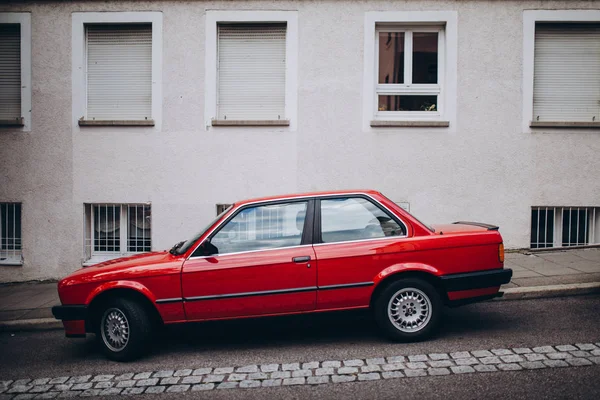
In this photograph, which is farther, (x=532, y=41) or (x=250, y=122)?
(x=250, y=122)

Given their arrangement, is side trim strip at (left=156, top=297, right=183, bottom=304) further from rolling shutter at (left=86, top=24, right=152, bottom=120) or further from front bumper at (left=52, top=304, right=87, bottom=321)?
rolling shutter at (left=86, top=24, right=152, bottom=120)

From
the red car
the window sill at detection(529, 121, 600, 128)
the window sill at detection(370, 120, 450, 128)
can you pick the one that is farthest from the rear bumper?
the window sill at detection(529, 121, 600, 128)

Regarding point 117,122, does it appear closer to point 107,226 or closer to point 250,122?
point 107,226

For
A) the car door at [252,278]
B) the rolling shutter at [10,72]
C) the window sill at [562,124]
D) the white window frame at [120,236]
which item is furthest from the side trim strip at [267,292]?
the rolling shutter at [10,72]

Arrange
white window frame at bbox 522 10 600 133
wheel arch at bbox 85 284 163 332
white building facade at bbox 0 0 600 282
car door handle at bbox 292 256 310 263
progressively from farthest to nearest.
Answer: white building facade at bbox 0 0 600 282
white window frame at bbox 522 10 600 133
wheel arch at bbox 85 284 163 332
car door handle at bbox 292 256 310 263

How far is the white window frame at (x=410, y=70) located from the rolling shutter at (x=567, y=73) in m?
1.58

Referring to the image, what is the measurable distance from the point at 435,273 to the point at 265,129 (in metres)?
5.13

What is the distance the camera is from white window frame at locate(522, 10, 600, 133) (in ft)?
31.0

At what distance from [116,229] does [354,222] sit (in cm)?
605

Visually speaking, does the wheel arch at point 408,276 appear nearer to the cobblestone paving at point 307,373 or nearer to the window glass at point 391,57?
the cobblestone paving at point 307,373

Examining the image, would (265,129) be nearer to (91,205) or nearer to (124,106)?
(124,106)

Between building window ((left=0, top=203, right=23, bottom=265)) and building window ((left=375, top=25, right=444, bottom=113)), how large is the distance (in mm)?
7191

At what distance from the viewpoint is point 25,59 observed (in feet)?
32.4

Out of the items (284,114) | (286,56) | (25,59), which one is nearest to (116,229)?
(25,59)
